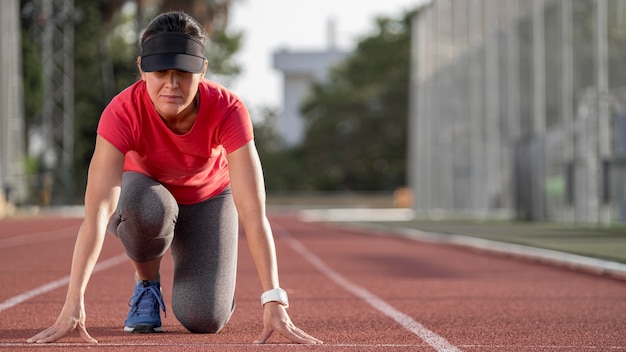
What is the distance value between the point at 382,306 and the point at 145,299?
8.56 feet

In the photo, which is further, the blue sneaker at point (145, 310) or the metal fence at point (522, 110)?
the metal fence at point (522, 110)

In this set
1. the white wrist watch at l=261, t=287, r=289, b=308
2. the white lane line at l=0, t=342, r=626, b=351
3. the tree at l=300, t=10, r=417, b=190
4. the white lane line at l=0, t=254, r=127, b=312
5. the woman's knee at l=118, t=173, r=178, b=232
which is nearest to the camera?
the white wrist watch at l=261, t=287, r=289, b=308

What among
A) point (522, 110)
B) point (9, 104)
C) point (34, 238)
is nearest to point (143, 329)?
point (34, 238)

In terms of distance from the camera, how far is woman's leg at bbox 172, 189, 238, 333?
6.20 meters

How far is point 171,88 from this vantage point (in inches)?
210

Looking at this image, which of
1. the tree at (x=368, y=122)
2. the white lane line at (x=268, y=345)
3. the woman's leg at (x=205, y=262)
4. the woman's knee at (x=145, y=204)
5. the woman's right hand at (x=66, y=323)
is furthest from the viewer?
the tree at (x=368, y=122)

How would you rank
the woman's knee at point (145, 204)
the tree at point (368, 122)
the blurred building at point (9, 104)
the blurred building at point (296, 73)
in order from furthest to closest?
the blurred building at point (296, 73), the tree at point (368, 122), the blurred building at point (9, 104), the woman's knee at point (145, 204)

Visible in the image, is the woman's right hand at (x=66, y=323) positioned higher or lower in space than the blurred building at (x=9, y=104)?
lower

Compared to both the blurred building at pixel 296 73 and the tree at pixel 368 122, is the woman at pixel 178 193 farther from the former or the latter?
the blurred building at pixel 296 73

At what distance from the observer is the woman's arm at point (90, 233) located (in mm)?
5113

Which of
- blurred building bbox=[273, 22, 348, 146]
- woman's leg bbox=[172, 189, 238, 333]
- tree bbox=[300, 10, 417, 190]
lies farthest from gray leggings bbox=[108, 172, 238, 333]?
blurred building bbox=[273, 22, 348, 146]

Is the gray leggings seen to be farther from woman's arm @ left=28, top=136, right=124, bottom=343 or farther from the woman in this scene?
woman's arm @ left=28, top=136, right=124, bottom=343

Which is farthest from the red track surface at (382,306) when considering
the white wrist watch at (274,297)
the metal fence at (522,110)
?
the metal fence at (522,110)

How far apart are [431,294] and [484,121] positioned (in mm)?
28153
